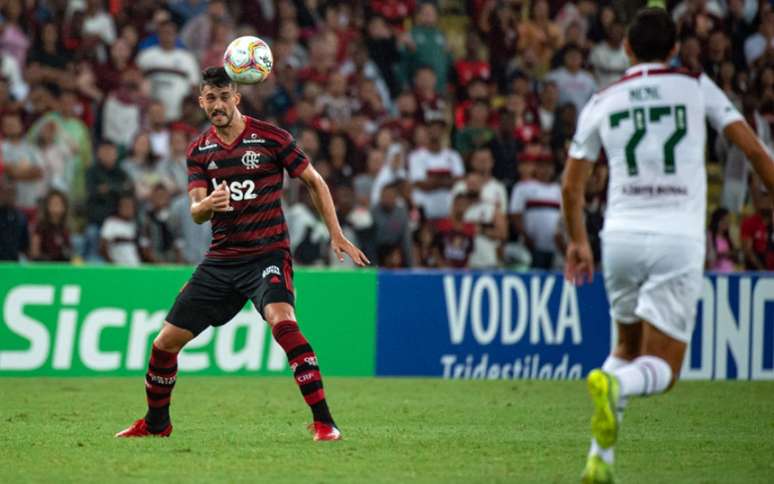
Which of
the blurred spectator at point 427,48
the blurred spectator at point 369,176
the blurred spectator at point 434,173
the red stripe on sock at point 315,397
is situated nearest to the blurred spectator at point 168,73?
the blurred spectator at point 369,176

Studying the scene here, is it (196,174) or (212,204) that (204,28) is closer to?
(196,174)

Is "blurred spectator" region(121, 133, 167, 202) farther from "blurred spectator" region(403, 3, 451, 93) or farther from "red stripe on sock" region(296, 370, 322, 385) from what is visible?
"red stripe on sock" region(296, 370, 322, 385)

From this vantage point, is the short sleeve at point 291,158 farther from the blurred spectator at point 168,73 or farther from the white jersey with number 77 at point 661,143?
the blurred spectator at point 168,73

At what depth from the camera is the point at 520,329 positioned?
15.9 meters

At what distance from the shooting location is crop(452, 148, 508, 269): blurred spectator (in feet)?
57.7

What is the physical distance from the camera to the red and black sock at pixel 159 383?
366 inches

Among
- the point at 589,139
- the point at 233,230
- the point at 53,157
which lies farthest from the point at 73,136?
the point at 589,139

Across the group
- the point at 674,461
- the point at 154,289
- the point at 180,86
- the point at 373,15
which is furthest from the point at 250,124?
the point at 373,15

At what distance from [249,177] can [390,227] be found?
817 centimetres

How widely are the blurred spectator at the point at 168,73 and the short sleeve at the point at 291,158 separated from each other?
968 centimetres

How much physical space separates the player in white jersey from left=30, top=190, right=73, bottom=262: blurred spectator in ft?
34.1

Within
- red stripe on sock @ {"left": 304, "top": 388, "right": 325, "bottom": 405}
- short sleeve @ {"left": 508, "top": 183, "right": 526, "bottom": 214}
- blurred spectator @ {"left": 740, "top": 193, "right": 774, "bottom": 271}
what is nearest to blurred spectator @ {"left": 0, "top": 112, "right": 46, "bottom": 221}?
short sleeve @ {"left": 508, "top": 183, "right": 526, "bottom": 214}

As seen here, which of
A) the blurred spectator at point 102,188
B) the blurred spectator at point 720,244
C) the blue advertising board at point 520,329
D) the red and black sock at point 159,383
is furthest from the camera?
the blurred spectator at point 720,244

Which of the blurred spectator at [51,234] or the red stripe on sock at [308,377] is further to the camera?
the blurred spectator at [51,234]
